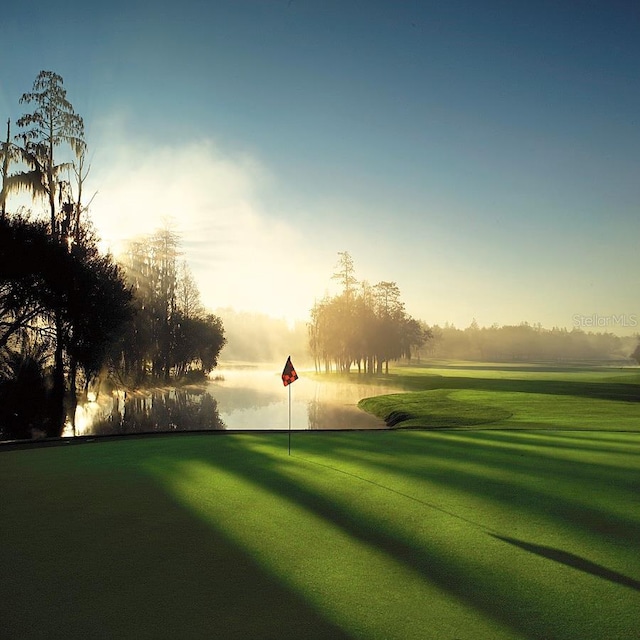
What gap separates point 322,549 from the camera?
515 centimetres

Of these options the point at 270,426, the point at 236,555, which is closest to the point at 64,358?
the point at 270,426

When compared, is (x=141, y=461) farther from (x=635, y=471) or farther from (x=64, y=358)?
(x=64, y=358)

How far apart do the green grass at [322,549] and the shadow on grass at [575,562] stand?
0.07 ft

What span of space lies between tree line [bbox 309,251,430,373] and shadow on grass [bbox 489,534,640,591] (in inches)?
2715

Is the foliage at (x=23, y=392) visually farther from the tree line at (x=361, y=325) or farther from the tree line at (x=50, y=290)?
the tree line at (x=361, y=325)

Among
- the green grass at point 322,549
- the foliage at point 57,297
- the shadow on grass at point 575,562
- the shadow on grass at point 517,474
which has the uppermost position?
the foliage at point 57,297

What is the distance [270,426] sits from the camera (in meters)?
27.2

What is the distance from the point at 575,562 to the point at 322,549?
238cm

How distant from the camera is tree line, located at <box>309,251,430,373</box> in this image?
74875 mm

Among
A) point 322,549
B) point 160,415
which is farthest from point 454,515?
point 160,415

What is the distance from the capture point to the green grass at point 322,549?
3.79 metres

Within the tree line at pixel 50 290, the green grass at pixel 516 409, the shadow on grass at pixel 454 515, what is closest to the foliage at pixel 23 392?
the tree line at pixel 50 290

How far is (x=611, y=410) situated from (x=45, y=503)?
25.1 m

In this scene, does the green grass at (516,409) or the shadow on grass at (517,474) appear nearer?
the shadow on grass at (517,474)
